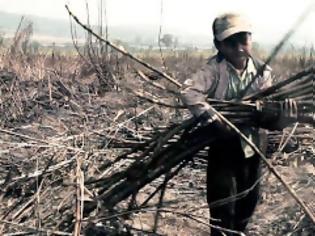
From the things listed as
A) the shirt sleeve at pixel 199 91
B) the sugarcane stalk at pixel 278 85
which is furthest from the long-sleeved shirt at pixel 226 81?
the sugarcane stalk at pixel 278 85

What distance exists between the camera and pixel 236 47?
347cm

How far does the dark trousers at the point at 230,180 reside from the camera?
11.6 ft

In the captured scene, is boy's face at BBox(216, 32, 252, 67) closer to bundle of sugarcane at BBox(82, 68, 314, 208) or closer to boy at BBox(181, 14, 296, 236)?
boy at BBox(181, 14, 296, 236)

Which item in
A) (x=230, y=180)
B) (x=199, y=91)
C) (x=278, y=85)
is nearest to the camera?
(x=278, y=85)

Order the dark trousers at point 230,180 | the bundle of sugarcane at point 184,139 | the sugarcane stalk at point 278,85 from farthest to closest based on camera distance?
the dark trousers at point 230,180 < the bundle of sugarcane at point 184,139 < the sugarcane stalk at point 278,85

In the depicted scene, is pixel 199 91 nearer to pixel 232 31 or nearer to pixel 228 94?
pixel 228 94

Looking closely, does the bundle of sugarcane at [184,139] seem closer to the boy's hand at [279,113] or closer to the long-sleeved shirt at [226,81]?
the boy's hand at [279,113]

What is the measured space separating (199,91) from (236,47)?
0.30 metres

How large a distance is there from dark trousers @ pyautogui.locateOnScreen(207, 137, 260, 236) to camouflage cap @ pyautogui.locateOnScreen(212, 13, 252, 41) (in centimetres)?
53

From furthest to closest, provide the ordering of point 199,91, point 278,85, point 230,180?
point 230,180 → point 199,91 → point 278,85

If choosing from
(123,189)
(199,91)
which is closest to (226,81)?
(199,91)

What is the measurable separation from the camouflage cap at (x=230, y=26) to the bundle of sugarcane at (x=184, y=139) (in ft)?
1.12

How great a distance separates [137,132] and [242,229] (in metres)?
0.79

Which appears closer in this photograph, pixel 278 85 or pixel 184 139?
pixel 278 85
